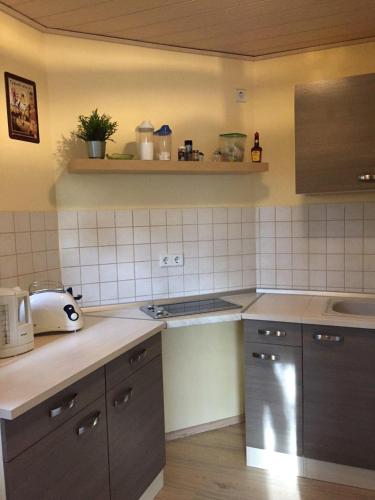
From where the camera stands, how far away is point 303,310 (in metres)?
2.32

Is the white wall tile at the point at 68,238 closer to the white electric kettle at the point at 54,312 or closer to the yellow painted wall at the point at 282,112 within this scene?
the white electric kettle at the point at 54,312

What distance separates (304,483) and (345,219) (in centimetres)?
153

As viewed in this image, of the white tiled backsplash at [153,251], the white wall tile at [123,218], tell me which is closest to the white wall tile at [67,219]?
the white tiled backsplash at [153,251]

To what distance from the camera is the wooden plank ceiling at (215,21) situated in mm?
2098

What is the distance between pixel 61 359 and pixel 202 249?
4.42 feet

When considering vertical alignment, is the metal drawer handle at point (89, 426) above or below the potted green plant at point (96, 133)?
below

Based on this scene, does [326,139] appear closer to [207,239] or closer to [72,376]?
[207,239]

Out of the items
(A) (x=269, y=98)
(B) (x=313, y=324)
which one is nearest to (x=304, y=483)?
(B) (x=313, y=324)

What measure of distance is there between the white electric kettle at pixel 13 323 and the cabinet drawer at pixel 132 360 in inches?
14.0

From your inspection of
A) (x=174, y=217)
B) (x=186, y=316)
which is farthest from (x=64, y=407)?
(x=174, y=217)

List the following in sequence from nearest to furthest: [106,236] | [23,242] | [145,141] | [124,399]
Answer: [124,399] < [23,242] < [145,141] < [106,236]

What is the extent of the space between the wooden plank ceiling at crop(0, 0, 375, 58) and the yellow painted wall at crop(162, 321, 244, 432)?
177 cm

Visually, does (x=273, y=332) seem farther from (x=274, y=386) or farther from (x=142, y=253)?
(x=142, y=253)

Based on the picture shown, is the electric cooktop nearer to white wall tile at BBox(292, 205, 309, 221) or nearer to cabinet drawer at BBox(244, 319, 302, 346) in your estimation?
cabinet drawer at BBox(244, 319, 302, 346)
